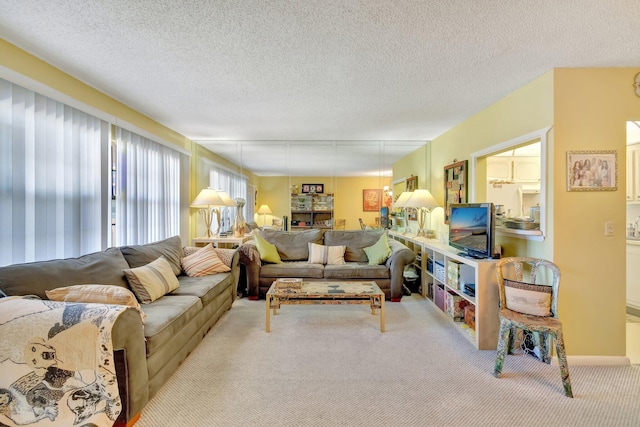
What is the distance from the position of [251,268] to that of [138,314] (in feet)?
6.92

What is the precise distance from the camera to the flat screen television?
241 cm

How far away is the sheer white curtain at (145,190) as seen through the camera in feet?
10.0

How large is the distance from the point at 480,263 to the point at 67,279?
3199mm

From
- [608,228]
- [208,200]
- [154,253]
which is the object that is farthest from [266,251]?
[608,228]

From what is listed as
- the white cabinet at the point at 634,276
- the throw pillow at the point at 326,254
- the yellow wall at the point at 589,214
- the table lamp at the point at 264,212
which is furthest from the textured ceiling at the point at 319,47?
the table lamp at the point at 264,212

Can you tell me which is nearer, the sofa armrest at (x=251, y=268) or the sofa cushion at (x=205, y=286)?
the sofa cushion at (x=205, y=286)

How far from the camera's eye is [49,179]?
87.4 inches

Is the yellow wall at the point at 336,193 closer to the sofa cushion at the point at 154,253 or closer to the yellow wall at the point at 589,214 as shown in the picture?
the sofa cushion at the point at 154,253

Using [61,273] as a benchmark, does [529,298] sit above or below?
below

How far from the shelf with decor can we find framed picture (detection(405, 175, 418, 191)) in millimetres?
1599

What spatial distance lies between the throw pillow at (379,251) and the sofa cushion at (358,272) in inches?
5.5

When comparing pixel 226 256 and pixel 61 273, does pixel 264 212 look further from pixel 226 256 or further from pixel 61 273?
pixel 61 273

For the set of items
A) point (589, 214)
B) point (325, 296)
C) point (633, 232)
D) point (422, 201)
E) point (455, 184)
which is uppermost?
point (455, 184)

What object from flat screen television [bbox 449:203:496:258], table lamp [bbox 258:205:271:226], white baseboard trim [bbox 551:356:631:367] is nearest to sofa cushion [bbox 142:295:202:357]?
flat screen television [bbox 449:203:496:258]
